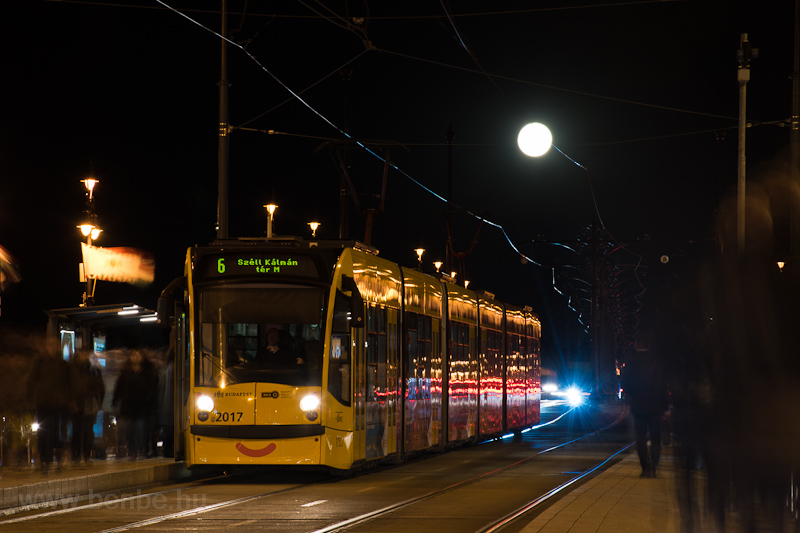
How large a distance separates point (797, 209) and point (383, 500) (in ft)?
21.4

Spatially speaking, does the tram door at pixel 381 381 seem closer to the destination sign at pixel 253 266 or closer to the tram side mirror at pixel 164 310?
the destination sign at pixel 253 266

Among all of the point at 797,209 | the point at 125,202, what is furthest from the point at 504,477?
the point at 125,202

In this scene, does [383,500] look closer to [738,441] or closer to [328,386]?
[328,386]

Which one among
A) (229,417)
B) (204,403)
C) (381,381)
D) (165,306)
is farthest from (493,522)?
(381,381)

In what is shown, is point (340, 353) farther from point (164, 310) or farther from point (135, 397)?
point (135, 397)

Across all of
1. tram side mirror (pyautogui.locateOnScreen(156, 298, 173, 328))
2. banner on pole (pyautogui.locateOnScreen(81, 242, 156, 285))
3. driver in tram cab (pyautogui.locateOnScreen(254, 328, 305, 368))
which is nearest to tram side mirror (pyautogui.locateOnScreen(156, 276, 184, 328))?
tram side mirror (pyautogui.locateOnScreen(156, 298, 173, 328))

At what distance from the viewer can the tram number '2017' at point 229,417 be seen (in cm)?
1605

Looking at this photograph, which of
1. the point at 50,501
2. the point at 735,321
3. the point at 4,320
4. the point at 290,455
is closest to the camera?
the point at 735,321

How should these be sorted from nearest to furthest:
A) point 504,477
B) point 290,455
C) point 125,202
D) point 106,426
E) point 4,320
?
point 290,455 → point 504,477 → point 106,426 → point 4,320 → point 125,202

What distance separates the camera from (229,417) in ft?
52.7

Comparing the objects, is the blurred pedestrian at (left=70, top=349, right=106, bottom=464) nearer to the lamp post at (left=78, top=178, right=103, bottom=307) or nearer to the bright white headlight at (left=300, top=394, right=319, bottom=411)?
the bright white headlight at (left=300, top=394, right=319, bottom=411)

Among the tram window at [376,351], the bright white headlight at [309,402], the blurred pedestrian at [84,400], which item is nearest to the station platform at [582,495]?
the blurred pedestrian at [84,400]

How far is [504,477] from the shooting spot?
18.2 meters

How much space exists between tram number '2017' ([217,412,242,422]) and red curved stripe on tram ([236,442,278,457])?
31 centimetres
